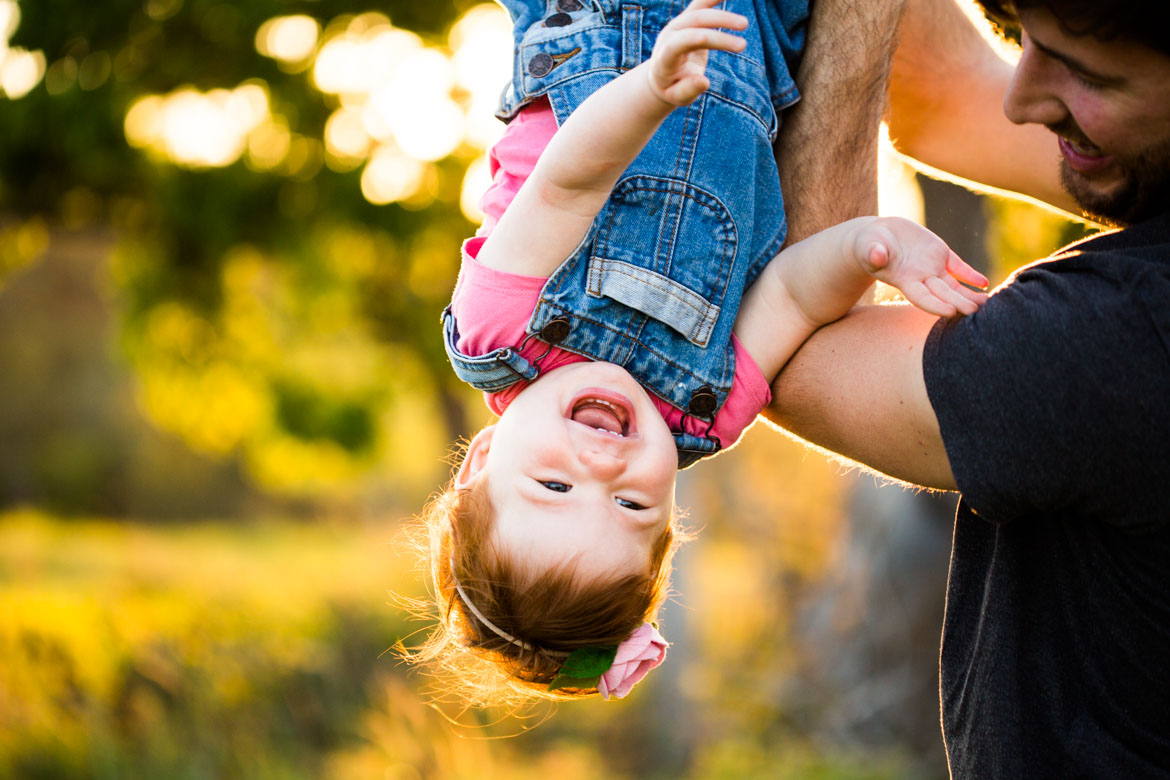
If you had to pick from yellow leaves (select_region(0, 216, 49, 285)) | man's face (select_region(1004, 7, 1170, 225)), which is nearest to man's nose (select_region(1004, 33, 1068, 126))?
man's face (select_region(1004, 7, 1170, 225))

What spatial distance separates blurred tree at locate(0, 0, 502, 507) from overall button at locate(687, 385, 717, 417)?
18.3 ft

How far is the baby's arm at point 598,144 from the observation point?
1.35m

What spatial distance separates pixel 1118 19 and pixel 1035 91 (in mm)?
186

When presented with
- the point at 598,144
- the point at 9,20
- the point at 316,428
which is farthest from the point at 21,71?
the point at 598,144

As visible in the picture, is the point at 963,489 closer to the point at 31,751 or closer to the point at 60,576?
the point at 31,751

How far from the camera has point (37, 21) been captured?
20.1 feet

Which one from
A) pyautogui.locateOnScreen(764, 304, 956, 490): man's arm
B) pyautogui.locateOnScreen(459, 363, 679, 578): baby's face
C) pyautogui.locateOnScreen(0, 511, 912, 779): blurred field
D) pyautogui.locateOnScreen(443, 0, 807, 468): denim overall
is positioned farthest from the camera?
pyautogui.locateOnScreen(0, 511, 912, 779): blurred field

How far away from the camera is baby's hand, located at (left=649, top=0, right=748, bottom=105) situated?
4.34ft

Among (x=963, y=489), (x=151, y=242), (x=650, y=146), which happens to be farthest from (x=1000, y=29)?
(x=151, y=242)

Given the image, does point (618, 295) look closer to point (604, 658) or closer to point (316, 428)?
point (604, 658)

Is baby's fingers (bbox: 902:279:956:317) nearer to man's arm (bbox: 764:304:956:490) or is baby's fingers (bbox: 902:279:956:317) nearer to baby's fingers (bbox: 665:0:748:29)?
man's arm (bbox: 764:304:956:490)

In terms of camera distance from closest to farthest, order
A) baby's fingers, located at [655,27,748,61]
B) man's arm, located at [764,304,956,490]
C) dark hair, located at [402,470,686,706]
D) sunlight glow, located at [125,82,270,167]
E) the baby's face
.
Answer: baby's fingers, located at [655,27,748,61]
man's arm, located at [764,304,956,490]
the baby's face
dark hair, located at [402,470,686,706]
sunlight glow, located at [125,82,270,167]

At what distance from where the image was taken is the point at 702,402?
5.68 feet

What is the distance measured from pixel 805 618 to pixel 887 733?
1.68 metres
